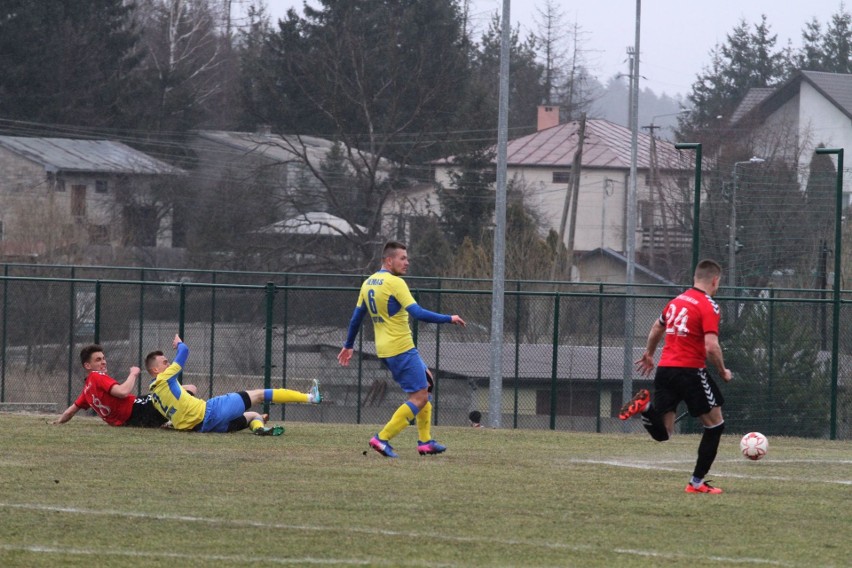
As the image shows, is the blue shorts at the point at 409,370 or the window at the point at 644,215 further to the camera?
the window at the point at 644,215

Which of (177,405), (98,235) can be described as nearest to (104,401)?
(177,405)

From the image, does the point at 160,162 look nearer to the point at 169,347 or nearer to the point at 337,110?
the point at 337,110

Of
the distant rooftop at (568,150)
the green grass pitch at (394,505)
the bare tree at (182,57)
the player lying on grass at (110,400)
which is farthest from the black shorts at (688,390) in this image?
the bare tree at (182,57)

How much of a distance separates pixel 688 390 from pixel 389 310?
2.85 metres

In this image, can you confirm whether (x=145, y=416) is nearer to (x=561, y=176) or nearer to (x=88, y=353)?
(x=88, y=353)

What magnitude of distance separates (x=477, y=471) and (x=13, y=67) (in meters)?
45.9


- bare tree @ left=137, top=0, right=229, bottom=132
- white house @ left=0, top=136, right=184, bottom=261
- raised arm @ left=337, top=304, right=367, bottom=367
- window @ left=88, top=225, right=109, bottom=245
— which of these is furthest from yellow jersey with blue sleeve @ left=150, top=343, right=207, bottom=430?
bare tree @ left=137, top=0, right=229, bottom=132

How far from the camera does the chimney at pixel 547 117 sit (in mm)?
63016

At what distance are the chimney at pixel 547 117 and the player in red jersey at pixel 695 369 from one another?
180ft

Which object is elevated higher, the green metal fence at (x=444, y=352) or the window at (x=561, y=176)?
the window at (x=561, y=176)

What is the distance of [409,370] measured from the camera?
412 inches

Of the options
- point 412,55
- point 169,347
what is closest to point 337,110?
point 412,55

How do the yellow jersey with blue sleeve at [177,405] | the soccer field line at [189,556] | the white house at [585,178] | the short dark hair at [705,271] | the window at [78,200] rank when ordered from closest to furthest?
the soccer field line at [189,556]
the short dark hair at [705,271]
the yellow jersey with blue sleeve at [177,405]
the window at [78,200]
the white house at [585,178]

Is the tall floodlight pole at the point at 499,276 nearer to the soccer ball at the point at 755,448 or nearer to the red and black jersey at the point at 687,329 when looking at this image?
the soccer ball at the point at 755,448
